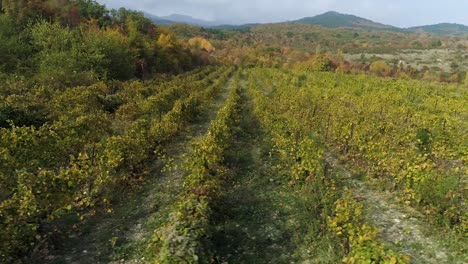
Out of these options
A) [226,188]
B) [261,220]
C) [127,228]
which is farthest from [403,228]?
[127,228]

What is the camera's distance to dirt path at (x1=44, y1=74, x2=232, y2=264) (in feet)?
30.4

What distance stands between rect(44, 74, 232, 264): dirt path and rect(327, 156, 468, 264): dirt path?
6497 mm

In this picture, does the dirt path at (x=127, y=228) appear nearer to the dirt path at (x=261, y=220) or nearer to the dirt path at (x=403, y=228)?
the dirt path at (x=261, y=220)

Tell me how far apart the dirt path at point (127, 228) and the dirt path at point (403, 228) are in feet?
21.3

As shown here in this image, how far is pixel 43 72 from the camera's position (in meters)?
33.4

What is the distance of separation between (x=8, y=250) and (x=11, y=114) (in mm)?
11567

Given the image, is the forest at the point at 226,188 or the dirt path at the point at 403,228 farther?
the dirt path at the point at 403,228

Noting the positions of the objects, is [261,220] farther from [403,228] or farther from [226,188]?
[403,228]

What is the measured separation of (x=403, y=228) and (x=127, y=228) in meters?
8.02

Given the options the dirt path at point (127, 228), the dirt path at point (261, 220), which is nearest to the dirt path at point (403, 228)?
the dirt path at point (261, 220)

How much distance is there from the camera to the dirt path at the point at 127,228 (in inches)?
365

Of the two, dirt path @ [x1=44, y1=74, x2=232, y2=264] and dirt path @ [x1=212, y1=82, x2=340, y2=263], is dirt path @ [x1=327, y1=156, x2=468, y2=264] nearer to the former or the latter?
dirt path @ [x1=212, y1=82, x2=340, y2=263]

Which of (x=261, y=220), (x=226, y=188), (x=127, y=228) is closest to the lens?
(x=127, y=228)

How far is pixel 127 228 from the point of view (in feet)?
35.1
